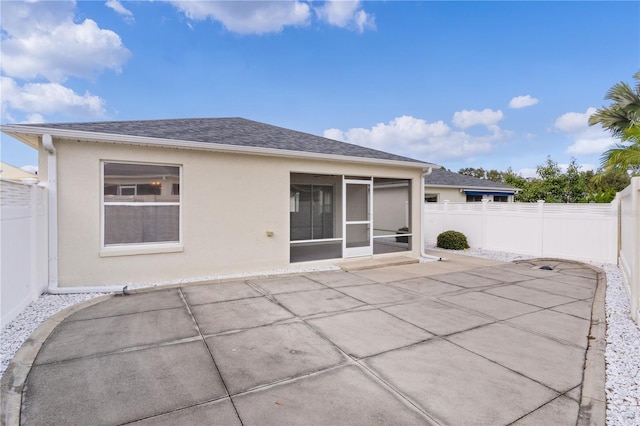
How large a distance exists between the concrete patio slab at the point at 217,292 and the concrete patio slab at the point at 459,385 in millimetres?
3360

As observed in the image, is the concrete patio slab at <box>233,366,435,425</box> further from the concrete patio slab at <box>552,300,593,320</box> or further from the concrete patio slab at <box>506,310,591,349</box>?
the concrete patio slab at <box>552,300,593,320</box>

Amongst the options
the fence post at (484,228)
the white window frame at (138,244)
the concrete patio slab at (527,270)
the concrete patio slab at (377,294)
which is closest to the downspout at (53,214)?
Answer: the white window frame at (138,244)

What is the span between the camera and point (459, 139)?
2927 centimetres

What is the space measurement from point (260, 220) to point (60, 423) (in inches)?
235

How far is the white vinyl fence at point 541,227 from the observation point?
9.61 m

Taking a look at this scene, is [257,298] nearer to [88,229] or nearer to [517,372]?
[88,229]

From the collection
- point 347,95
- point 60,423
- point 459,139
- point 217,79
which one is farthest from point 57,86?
point 459,139

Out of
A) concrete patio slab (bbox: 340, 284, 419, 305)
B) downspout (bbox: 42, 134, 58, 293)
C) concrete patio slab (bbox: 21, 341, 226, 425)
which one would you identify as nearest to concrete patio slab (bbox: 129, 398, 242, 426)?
concrete patio slab (bbox: 21, 341, 226, 425)

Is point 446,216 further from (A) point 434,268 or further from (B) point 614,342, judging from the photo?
(B) point 614,342

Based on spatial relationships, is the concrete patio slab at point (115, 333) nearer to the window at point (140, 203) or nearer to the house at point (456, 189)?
the window at point (140, 203)

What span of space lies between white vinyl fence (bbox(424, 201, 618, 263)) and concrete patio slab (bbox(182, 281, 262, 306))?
33.6 feet

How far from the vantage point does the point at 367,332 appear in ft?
14.3

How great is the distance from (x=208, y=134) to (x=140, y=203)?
2.42 meters

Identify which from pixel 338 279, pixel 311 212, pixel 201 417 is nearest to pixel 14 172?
pixel 311 212
